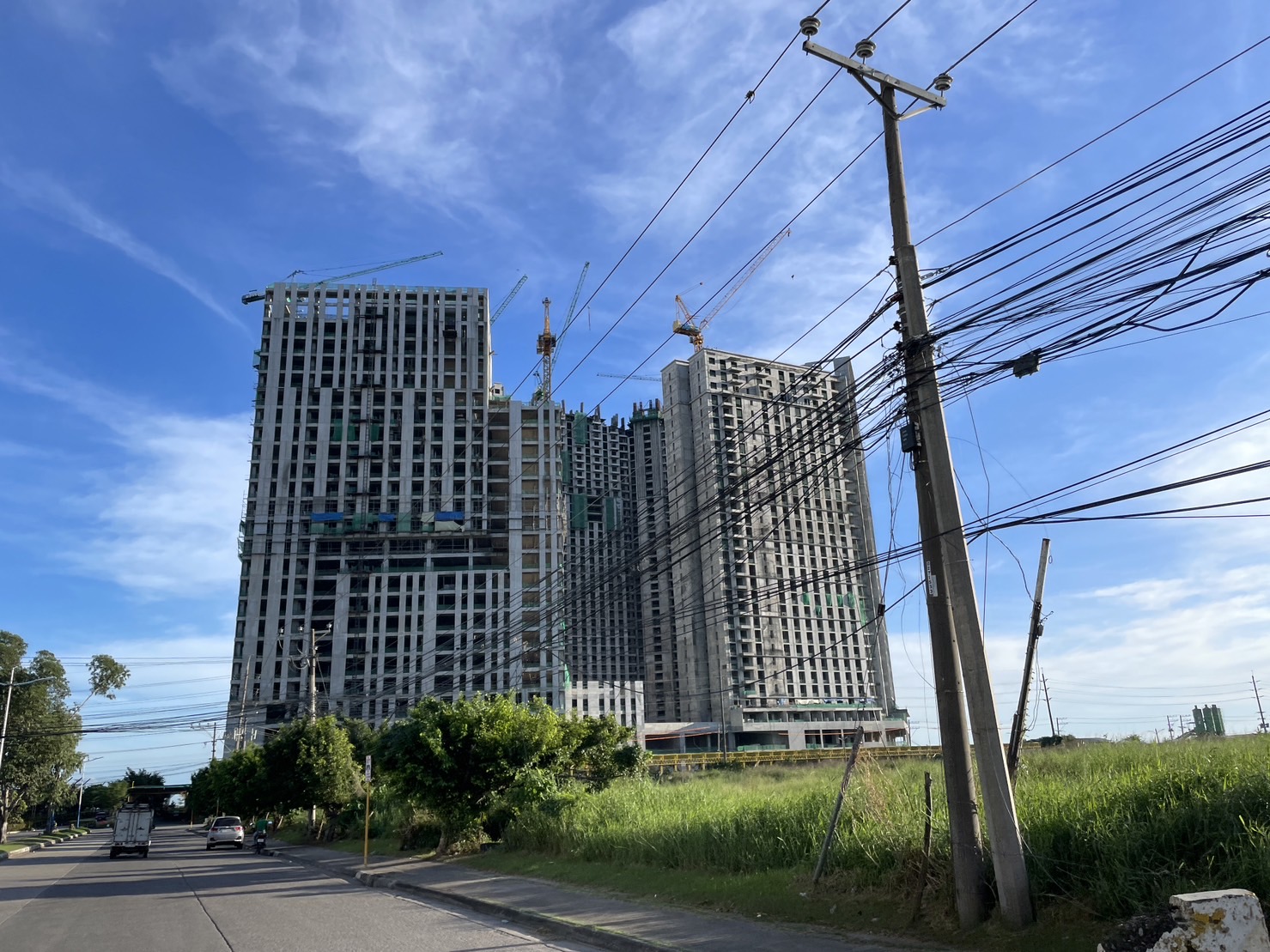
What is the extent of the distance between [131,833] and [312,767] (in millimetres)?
10452

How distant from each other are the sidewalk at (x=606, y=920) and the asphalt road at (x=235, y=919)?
448 mm

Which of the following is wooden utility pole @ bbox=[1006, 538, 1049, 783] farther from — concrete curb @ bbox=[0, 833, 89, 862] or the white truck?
concrete curb @ bbox=[0, 833, 89, 862]

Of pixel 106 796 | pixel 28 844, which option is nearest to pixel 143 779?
pixel 106 796

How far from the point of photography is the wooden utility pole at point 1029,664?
10578mm

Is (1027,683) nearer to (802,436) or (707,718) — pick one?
(802,436)

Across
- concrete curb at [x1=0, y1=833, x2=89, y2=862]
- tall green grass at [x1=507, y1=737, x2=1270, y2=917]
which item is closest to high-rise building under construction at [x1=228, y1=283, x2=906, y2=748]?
concrete curb at [x1=0, y1=833, x2=89, y2=862]

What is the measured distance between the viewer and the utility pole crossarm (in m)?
10.8

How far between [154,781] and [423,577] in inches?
3245

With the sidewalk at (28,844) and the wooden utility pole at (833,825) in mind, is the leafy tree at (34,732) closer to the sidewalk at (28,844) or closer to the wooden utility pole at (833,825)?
the sidewalk at (28,844)

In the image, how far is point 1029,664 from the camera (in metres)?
10.5

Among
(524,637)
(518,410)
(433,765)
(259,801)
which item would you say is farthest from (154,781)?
(433,765)

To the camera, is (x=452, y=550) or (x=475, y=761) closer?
(x=475, y=761)

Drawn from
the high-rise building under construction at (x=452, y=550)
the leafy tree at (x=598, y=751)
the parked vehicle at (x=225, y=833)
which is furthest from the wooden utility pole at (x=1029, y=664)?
the high-rise building under construction at (x=452, y=550)

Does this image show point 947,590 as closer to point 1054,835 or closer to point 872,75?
point 1054,835
